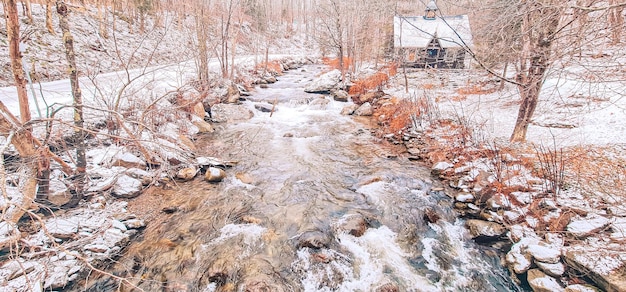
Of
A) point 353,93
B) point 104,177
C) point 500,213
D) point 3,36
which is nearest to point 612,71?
point 500,213

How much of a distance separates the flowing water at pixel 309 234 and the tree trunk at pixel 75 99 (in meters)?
1.15

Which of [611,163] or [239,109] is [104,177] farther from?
[611,163]

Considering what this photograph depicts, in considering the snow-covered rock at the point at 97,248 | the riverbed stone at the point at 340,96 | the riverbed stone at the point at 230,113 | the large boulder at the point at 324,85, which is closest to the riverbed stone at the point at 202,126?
the riverbed stone at the point at 230,113

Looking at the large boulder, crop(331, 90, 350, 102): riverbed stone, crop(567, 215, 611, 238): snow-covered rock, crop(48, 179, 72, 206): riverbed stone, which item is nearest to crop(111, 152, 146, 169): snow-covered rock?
crop(48, 179, 72, 206): riverbed stone

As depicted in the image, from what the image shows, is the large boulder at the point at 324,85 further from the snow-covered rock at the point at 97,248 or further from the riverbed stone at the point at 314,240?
the snow-covered rock at the point at 97,248

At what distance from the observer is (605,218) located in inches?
170

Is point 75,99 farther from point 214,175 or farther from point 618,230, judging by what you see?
point 618,230

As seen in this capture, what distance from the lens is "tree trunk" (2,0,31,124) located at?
3.93 m

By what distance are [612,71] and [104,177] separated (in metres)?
8.56

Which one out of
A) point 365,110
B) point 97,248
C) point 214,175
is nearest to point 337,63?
point 365,110

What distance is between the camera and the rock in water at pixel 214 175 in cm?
692

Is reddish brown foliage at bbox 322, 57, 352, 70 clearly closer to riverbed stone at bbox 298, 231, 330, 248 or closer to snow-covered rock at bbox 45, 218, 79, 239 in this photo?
riverbed stone at bbox 298, 231, 330, 248

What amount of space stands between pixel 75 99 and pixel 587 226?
8964 mm

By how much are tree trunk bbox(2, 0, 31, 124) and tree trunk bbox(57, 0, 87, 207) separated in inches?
25.9
